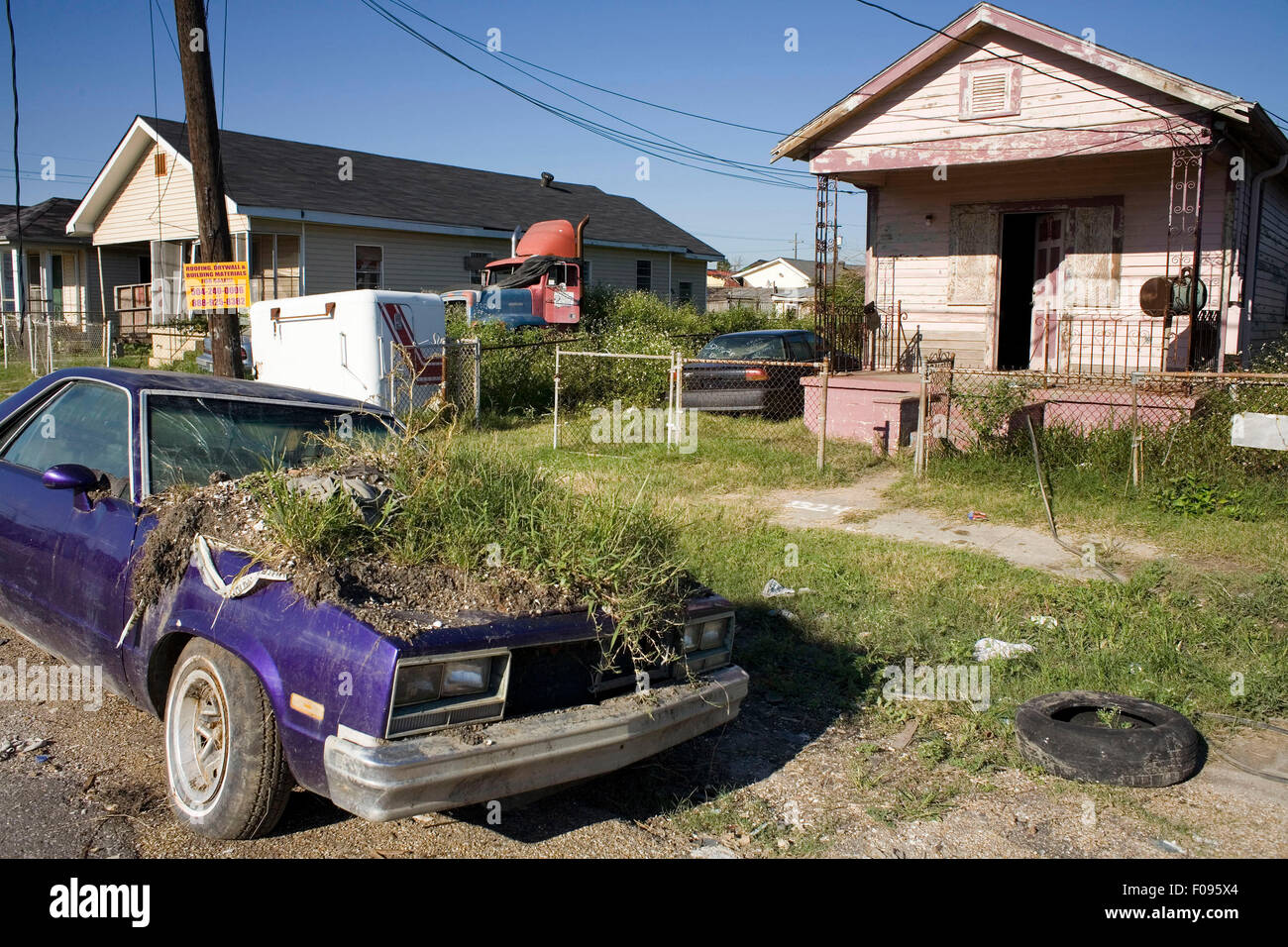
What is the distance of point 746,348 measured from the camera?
50.7 feet

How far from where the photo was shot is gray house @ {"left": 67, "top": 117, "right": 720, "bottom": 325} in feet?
75.3

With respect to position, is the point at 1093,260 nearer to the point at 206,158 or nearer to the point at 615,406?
the point at 615,406

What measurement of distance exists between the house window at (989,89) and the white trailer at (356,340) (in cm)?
755

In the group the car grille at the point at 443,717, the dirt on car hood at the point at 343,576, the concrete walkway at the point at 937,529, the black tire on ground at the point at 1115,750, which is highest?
the dirt on car hood at the point at 343,576

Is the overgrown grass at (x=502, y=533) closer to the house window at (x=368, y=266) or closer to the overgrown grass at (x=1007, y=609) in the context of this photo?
the overgrown grass at (x=1007, y=609)

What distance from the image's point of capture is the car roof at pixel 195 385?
4473mm

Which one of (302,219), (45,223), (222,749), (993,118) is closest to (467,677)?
(222,749)

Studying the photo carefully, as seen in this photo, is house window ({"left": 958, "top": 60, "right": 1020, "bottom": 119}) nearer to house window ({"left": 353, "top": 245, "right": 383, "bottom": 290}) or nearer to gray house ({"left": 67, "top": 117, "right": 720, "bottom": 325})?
gray house ({"left": 67, "top": 117, "right": 720, "bottom": 325})

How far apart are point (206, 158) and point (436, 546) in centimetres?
786

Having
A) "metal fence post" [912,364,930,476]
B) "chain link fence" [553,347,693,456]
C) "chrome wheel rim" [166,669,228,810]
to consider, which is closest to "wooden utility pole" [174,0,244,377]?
"chain link fence" [553,347,693,456]

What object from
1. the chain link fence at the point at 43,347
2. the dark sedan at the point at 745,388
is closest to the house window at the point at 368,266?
the chain link fence at the point at 43,347

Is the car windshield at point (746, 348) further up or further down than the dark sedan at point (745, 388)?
further up

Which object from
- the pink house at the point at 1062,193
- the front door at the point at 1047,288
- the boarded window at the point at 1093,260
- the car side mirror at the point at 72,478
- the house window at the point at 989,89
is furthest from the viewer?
the front door at the point at 1047,288

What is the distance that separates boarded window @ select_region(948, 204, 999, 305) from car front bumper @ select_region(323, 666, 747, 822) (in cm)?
1121
